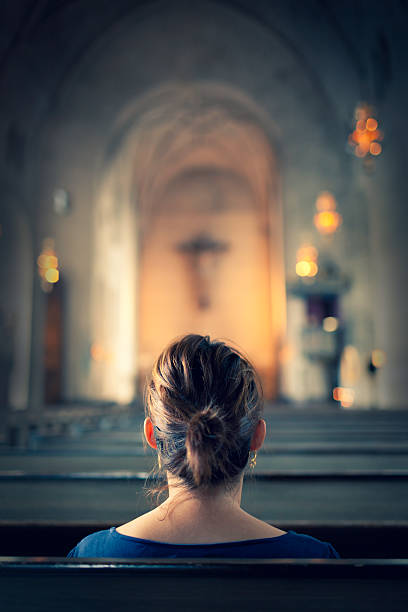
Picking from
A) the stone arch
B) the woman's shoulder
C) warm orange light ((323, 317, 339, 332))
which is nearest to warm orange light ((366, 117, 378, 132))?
the woman's shoulder

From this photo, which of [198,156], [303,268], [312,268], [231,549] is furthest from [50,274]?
[198,156]

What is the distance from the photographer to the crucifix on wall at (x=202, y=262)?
24266mm

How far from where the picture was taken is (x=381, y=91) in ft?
40.1

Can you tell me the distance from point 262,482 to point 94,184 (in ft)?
49.1

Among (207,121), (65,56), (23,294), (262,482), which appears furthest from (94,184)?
(262,482)

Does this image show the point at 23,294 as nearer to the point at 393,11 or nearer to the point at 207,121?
the point at 393,11

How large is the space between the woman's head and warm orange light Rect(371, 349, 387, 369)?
1215 cm

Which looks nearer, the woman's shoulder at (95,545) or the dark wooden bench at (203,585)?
the dark wooden bench at (203,585)

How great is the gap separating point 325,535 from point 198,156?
24.5 metres

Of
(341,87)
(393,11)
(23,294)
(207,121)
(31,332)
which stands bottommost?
(31,332)

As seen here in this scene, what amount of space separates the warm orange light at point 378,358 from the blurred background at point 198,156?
0.26 ft

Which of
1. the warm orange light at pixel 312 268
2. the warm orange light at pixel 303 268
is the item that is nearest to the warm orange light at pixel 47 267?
the warm orange light at pixel 303 268

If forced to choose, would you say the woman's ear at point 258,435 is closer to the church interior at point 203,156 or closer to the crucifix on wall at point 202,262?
the church interior at point 203,156

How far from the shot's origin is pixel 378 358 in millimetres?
13383
